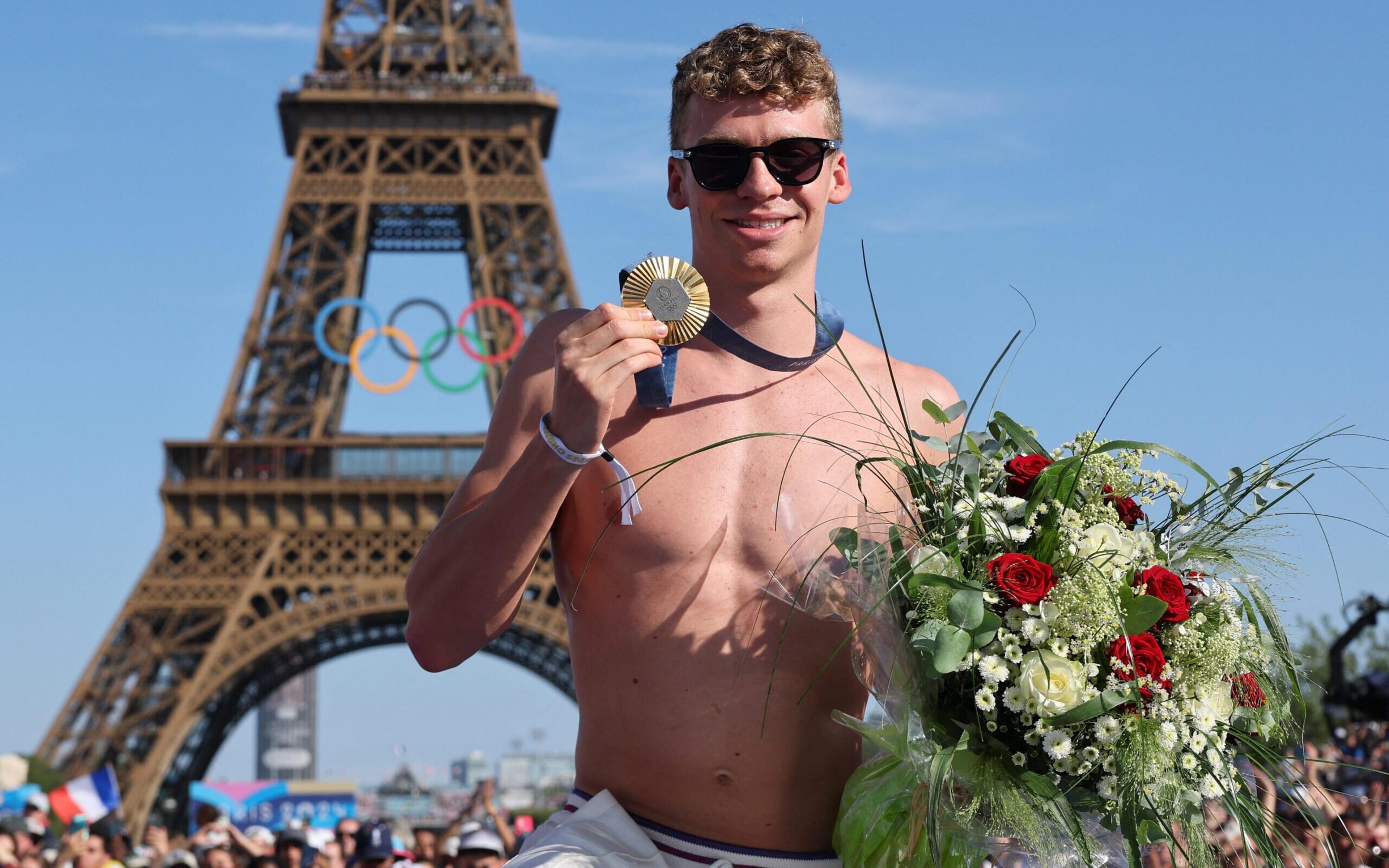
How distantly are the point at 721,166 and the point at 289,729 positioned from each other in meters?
141

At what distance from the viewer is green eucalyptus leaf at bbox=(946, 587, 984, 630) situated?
8.75 ft

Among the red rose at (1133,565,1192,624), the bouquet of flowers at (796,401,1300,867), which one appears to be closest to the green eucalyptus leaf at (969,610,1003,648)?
the bouquet of flowers at (796,401,1300,867)

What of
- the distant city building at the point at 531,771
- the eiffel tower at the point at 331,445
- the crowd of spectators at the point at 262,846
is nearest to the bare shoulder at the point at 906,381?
the crowd of spectators at the point at 262,846

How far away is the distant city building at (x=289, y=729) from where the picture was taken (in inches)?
5256

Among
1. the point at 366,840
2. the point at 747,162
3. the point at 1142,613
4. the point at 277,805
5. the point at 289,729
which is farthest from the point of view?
the point at 289,729

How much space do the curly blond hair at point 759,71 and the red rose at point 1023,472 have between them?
2.78 ft

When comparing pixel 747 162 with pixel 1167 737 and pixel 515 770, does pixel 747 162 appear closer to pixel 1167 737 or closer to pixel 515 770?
pixel 1167 737

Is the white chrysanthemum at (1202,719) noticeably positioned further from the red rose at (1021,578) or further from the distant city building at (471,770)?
the distant city building at (471,770)

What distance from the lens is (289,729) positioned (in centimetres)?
13675

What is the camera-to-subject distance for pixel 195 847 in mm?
11062

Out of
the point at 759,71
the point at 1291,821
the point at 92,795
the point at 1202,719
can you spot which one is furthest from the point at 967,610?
the point at 92,795

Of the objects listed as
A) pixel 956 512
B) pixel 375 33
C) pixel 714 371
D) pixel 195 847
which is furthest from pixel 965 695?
pixel 375 33

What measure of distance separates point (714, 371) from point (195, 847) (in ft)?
29.5

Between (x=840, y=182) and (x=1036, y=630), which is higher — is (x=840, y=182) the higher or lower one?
the higher one
